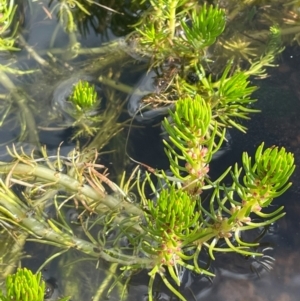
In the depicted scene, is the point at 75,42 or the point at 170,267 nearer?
the point at 170,267

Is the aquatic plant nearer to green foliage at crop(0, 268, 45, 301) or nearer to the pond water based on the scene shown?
green foliage at crop(0, 268, 45, 301)

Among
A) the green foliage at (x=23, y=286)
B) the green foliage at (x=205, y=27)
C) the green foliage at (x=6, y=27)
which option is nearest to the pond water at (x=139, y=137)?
the green foliage at (x=6, y=27)

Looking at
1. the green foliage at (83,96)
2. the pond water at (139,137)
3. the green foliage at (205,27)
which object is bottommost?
the pond water at (139,137)

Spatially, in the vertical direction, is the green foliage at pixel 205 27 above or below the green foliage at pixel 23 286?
above

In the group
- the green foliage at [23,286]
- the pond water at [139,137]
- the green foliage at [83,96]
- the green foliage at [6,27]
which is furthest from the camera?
the green foliage at [6,27]

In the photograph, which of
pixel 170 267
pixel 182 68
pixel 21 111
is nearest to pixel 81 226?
pixel 170 267

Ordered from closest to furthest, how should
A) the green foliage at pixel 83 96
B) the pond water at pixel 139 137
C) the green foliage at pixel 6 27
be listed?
the pond water at pixel 139 137, the green foliage at pixel 83 96, the green foliage at pixel 6 27

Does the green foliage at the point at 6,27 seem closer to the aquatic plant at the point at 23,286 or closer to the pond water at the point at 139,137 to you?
the pond water at the point at 139,137

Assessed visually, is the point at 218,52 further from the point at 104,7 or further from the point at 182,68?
the point at 104,7
